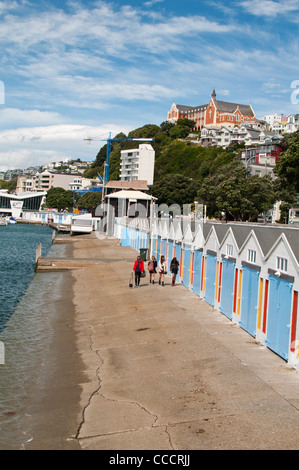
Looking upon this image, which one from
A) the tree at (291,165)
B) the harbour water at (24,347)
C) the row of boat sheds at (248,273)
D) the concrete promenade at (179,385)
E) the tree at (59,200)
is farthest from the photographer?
the tree at (59,200)

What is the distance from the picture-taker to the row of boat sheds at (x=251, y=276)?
1366 cm

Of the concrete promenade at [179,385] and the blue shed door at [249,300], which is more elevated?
the blue shed door at [249,300]

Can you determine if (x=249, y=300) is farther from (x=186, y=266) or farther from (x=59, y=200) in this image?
(x=59, y=200)

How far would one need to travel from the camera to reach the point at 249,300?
667 inches

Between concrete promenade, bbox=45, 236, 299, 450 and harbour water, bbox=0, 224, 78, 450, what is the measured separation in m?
1.38

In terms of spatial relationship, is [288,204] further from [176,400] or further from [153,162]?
[153,162]

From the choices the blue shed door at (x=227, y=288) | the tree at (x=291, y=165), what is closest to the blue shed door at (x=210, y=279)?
the blue shed door at (x=227, y=288)

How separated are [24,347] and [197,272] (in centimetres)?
1033

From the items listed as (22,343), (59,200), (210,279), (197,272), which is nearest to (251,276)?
(210,279)

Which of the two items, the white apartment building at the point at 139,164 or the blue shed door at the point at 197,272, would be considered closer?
the blue shed door at the point at 197,272

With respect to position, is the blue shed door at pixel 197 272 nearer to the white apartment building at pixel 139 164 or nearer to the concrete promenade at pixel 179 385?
the concrete promenade at pixel 179 385

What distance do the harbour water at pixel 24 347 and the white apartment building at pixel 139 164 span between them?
138 metres

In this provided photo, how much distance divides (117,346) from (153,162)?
529 feet

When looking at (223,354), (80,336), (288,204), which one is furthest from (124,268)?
(288,204)
